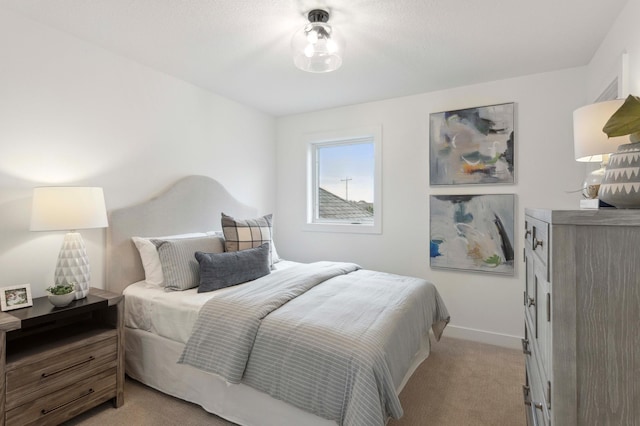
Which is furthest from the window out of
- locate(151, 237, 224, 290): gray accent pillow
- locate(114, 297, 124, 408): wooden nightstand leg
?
locate(114, 297, 124, 408): wooden nightstand leg

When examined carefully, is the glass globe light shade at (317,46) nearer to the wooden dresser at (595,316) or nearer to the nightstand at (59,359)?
the wooden dresser at (595,316)

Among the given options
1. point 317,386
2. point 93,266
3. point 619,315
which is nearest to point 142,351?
point 93,266

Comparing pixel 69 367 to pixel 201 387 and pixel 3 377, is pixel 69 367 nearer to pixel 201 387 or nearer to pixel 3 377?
pixel 3 377

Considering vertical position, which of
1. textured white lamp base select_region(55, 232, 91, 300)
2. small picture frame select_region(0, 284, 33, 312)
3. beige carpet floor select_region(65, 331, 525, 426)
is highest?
textured white lamp base select_region(55, 232, 91, 300)

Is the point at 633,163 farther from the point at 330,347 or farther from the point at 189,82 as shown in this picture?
the point at 189,82

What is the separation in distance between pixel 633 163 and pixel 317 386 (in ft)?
4.70

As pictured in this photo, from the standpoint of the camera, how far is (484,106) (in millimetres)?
3047

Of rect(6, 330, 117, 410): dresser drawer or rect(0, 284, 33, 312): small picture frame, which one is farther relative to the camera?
rect(0, 284, 33, 312): small picture frame

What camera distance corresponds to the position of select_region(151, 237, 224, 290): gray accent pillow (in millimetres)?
2365

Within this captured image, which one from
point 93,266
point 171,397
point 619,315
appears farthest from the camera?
point 93,266

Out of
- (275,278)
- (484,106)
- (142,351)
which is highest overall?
(484,106)

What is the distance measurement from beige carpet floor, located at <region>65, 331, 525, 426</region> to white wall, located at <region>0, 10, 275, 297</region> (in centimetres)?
95

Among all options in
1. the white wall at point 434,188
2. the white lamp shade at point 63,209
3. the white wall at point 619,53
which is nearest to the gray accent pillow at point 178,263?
the white lamp shade at point 63,209

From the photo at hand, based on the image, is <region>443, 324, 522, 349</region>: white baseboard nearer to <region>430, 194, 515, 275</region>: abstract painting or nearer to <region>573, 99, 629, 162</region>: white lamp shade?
<region>430, 194, 515, 275</region>: abstract painting
